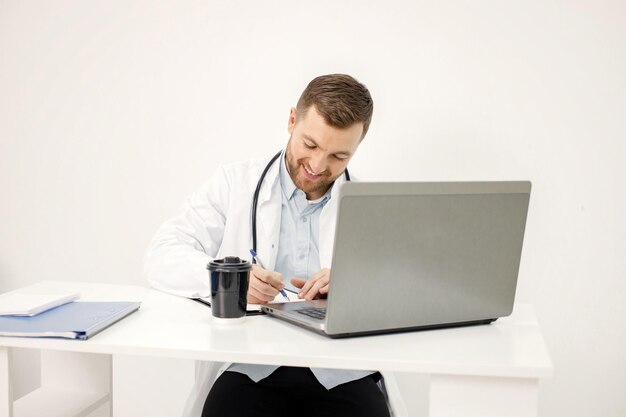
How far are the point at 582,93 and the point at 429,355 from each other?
163 cm

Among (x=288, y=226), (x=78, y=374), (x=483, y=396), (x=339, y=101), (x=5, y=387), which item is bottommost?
(x=78, y=374)

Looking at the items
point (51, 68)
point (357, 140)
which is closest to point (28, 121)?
point (51, 68)

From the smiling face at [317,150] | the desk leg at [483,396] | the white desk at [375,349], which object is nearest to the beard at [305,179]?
the smiling face at [317,150]

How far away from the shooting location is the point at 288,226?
1.91 metres

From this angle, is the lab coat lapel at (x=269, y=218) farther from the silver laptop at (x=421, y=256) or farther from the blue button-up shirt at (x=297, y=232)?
the silver laptop at (x=421, y=256)

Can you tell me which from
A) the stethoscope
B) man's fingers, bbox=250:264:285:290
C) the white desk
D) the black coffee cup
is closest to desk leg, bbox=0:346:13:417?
the white desk

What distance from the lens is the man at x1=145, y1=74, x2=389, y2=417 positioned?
A: 146 cm

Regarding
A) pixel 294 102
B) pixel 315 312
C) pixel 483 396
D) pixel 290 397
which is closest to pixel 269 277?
pixel 315 312

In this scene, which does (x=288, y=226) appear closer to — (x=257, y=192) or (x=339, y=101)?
(x=257, y=192)

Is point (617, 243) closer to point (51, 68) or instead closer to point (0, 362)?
point (0, 362)

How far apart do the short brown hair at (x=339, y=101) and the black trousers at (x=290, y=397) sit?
677 millimetres

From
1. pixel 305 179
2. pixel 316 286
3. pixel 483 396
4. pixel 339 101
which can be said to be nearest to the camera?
pixel 483 396

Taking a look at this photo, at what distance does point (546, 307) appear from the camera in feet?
7.93

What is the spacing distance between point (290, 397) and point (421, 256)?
0.52 meters
